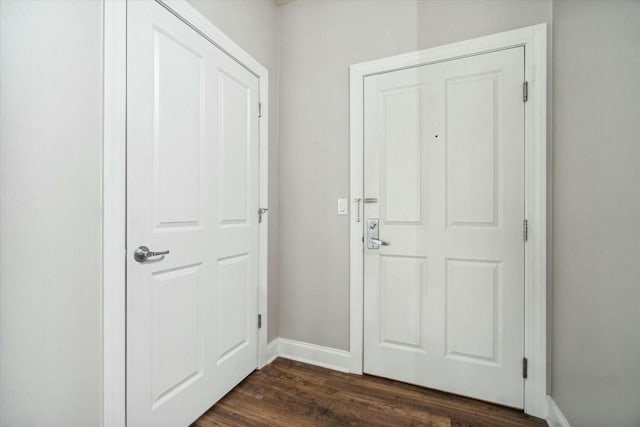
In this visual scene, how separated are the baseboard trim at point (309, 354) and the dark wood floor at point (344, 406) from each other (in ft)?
0.35

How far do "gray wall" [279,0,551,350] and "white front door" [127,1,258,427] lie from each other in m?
0.39

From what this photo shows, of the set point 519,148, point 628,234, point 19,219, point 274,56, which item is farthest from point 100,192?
point 519,148

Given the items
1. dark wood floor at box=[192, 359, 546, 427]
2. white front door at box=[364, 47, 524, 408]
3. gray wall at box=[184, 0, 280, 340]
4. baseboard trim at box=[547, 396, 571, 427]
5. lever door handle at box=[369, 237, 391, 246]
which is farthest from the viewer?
lever door handle at box=[369, 237, 391, 246]

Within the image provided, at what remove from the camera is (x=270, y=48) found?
2.21 metres

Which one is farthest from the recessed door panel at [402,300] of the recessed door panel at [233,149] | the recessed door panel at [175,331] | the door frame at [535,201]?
the recessed door panel at [175,331]

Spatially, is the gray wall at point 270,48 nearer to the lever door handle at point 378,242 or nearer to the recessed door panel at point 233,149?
the recessed door panel at point 233,149

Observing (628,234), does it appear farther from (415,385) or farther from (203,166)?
(203,166)

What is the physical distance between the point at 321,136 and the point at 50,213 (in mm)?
1609

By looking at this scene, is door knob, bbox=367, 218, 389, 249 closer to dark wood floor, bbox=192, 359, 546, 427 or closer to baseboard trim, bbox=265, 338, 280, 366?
dark wood floor, bbox=192, 359, 546, 427

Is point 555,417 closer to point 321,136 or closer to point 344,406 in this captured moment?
point 344,406

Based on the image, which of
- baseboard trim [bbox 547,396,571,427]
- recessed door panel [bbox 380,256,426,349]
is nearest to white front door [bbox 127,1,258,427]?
recessed door panel [bbox 380,256,426,349]

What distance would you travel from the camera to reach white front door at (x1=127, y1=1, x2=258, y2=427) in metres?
1.24

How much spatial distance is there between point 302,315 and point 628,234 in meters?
1.87

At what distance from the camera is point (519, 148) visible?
1.63 meters
